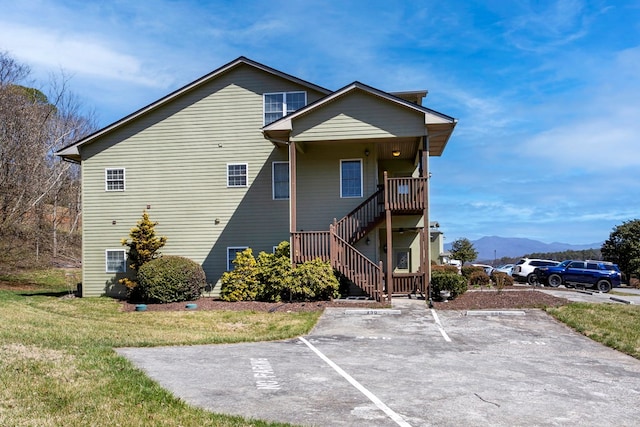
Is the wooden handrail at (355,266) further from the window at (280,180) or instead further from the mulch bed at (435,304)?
the window at (280,180)

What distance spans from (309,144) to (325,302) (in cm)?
628

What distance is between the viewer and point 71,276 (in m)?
30.5

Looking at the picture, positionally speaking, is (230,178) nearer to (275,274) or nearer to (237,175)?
(237,175)

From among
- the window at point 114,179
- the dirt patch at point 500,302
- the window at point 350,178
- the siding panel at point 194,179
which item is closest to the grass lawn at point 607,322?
the dirt patch at point 500,302

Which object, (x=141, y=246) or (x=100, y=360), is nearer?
(x=100, y=360)

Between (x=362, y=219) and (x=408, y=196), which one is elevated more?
(x=408, y=196)

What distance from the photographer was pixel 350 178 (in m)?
21.1

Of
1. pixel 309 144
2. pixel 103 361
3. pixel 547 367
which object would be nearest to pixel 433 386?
pixel 547 367

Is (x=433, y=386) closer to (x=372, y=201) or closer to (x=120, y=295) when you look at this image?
(x=372, y=201)

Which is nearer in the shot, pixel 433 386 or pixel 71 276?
pixel 433 386

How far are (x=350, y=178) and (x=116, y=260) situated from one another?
10045 mm

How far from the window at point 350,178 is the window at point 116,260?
30.3 feet

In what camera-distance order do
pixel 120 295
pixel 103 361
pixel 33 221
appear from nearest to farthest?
pixel 103 361 < pixel 120 295 < pixel 33 221

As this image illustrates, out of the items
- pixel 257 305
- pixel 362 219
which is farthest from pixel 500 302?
pixel 257 305
